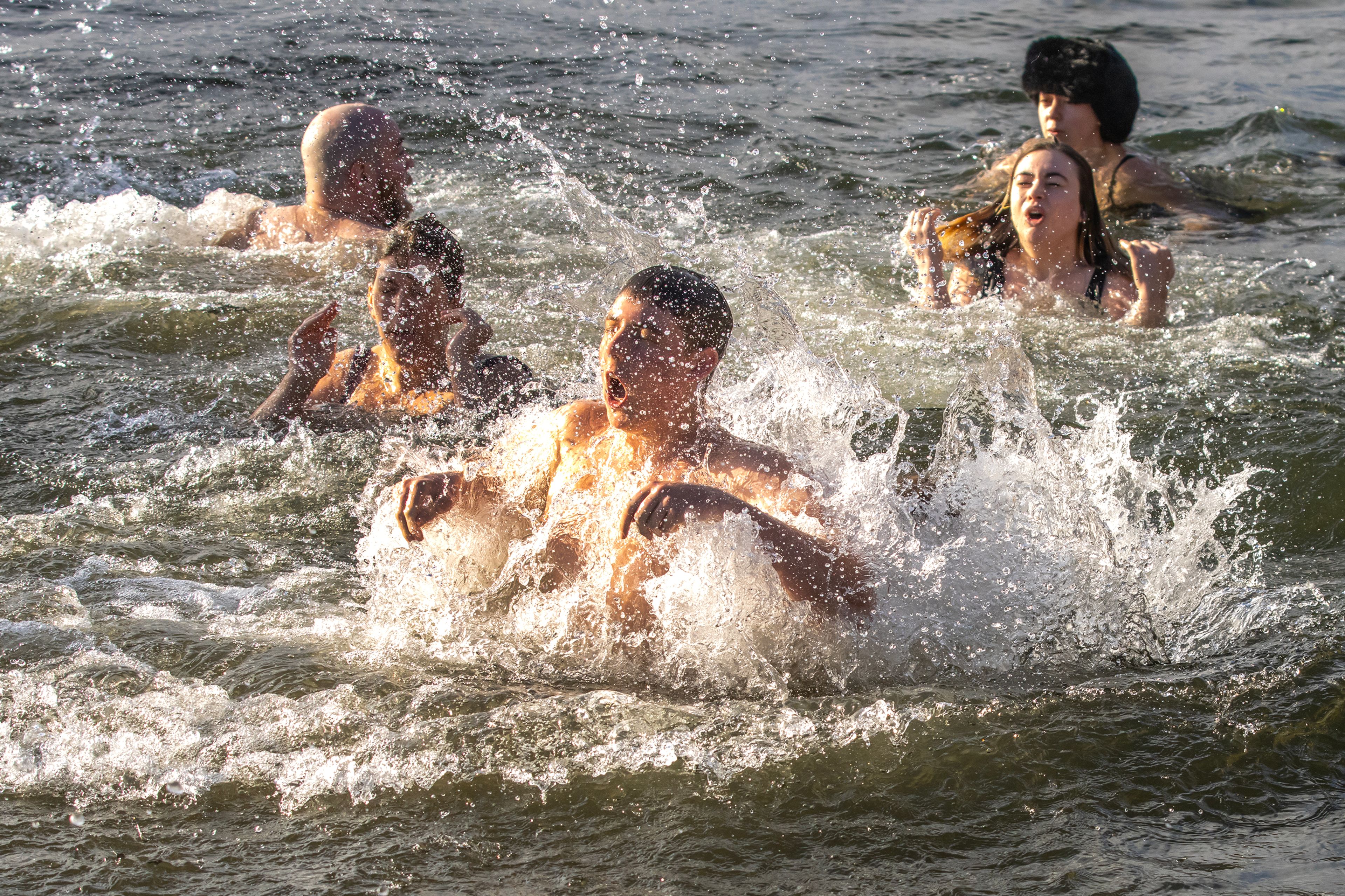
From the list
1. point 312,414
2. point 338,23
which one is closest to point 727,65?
point 338,23

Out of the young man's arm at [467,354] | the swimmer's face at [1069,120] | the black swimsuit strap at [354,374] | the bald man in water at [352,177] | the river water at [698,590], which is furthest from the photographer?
the swimmer's face at [1069,120]

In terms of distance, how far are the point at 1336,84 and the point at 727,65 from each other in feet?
18.4

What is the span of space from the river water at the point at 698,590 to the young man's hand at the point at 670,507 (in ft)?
1.31

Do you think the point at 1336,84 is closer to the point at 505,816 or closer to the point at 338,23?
the point at 338,23

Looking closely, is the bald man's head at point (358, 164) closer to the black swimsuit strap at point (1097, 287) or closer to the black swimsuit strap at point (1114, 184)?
the black swimsuit strap at point (1097, 287)

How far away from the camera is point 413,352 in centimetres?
546

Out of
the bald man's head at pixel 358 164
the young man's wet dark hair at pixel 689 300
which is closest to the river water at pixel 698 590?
the bald man's head at pixel 358 164

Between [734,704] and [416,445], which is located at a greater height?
[416,445]

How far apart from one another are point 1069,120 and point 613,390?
18.4ft

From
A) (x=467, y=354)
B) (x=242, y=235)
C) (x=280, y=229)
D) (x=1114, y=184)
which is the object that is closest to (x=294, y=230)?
(x=280, y=229)

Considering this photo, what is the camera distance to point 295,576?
4.57m

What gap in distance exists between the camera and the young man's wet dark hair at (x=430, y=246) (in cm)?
521

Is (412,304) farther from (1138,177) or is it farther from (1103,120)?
(1138,177)

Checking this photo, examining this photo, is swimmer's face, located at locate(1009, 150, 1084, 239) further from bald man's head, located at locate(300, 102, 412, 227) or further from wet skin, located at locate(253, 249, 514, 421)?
bald man's head, located at locate(300, 102, 412, 227)
